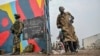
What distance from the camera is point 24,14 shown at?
22.4 m

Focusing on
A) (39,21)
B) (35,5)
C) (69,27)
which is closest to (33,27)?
(39,21)

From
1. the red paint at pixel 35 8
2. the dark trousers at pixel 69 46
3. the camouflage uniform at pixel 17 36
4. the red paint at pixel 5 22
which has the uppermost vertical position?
the red paint at pixel 35 8

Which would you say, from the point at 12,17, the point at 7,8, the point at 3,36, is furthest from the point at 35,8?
the point at 3,36

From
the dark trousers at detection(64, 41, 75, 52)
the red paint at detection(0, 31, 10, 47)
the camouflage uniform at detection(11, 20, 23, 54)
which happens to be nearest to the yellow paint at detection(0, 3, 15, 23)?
the red paint at detection(0, 31, 10, 47)

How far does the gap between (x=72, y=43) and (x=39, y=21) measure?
9.27 m

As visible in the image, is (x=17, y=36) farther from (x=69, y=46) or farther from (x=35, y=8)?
(x=35, y=8)

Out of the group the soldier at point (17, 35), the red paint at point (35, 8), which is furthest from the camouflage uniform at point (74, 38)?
the red paint at point (35, 8)

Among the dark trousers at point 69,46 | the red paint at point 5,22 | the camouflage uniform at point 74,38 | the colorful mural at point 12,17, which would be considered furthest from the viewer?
the red paint at point 5,22

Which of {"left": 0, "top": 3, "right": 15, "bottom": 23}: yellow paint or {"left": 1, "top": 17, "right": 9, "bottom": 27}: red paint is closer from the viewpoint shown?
{"left": 1, "top": 17, "right": 9, "bottom": 27}: red paint

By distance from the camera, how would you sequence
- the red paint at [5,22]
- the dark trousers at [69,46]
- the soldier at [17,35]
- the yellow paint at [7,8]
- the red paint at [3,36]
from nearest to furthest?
the dark trousers at [69,46], the soldier at [17,35], the red paint at [3,36], the red paint at [5,22], the yellow paint at [7,8]

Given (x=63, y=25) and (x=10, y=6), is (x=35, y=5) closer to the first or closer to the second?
(x=10, y=6)

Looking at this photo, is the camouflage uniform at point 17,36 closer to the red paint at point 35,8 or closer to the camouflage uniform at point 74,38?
the camouflage uniform at point 74,38

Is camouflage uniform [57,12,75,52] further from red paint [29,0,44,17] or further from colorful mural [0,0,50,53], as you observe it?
red paint [29,0,44,17]

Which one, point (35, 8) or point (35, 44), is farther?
point (35, 8)
